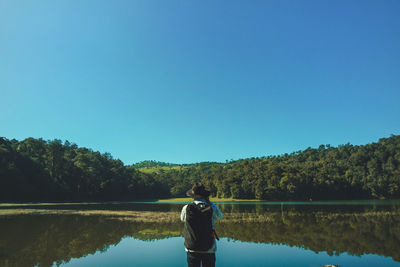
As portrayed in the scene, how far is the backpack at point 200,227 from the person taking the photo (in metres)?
5.67

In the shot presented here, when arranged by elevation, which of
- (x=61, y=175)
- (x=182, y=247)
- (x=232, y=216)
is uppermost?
(x=61, y=175)

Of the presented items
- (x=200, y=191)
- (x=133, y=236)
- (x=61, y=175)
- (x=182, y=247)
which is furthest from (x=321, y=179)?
(x=200, y=191)

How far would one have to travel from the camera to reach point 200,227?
5688 millimetres

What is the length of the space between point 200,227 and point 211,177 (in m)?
134

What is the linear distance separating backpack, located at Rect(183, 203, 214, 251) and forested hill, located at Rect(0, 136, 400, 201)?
8175 cm

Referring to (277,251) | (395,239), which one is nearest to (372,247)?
(395,239)

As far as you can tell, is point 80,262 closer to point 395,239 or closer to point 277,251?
point 277,251

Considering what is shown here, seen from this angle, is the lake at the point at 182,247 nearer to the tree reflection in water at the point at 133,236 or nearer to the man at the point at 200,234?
the tree reflection in water at the point at 133,236

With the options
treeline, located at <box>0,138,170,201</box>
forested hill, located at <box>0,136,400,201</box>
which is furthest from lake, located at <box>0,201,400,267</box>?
forested hill, located at <box>0,136,400,201</box>

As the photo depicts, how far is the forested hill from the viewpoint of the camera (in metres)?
81.5

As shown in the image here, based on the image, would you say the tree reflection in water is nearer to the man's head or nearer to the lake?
the lake

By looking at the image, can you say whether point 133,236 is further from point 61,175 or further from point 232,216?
point 61,175

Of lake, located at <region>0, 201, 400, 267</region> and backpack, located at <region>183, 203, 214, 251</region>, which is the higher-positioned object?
backpack, located at <region>183, 203, 214, 251</region>

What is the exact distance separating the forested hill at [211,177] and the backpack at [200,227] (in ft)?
268
